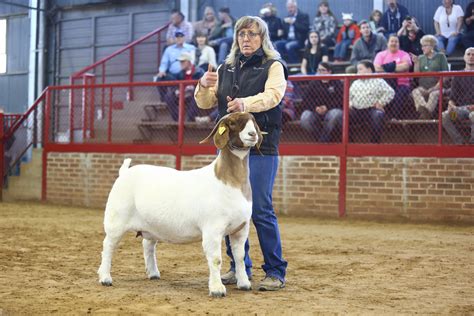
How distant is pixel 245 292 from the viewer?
5.72 m

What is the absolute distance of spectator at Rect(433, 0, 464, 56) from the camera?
45.6 feet

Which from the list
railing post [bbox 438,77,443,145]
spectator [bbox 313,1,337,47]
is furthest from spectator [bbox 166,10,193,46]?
railing post [bbox 438,77,443,145]

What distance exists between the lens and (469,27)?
14047 mm

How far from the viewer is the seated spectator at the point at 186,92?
45.8ft

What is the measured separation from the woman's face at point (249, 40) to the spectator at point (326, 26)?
964 cm

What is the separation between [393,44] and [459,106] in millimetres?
2077

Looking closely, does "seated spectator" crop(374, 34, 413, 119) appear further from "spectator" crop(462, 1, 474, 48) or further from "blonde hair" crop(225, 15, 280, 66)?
"blonde hair" crop(225, 15, 280, 66)

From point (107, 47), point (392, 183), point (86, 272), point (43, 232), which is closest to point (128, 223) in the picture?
point (86, 272)

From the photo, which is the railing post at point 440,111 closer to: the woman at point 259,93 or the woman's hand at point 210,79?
the woman at point 259,93

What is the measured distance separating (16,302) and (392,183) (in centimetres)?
799

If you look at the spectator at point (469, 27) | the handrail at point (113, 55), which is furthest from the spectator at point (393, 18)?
the handrail at point (113, 55)

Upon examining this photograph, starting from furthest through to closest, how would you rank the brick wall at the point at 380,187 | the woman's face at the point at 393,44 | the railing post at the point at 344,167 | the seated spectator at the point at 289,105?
the woman's face at the point at 393,44 → the seated spectator at the point at 289,105 → the railing post at the point at 344,167 → the brick wall at the point at 380,187

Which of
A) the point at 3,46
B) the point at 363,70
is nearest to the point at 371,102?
the point at 363,70

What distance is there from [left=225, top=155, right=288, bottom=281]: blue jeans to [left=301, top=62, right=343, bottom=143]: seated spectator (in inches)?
267
